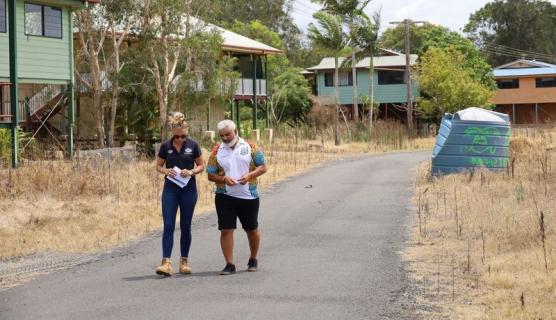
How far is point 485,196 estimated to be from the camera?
53.3 ft

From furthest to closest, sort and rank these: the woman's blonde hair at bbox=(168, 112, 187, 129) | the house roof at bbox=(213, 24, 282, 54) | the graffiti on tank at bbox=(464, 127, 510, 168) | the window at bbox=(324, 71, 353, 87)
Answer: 1. the window at bbox=(324, 71, 353, 87)
2. the house roof at bbox=(213, 24, 282, 54)
3. the graffiti on tank at bbox=(464, 127, 510, 168)
4. the woman's blonde hair at bbox=(168, 112, 187, 129)

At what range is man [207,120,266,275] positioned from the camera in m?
9.24

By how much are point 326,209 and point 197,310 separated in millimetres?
8888

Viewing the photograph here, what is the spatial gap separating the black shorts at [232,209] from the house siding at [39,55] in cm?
1795

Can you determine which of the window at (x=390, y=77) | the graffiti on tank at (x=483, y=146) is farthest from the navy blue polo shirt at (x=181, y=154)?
the window at (x=390, y=77)

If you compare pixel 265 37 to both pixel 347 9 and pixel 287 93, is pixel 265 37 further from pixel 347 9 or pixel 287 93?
pixel 347 9

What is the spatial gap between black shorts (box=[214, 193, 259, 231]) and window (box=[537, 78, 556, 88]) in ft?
207

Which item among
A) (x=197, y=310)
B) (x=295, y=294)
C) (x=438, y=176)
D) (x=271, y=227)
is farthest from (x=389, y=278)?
(x=438, y=176)

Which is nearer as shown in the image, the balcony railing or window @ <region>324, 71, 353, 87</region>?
the balcony railing

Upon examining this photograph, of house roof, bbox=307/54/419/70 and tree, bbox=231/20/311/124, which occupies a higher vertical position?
house roof, bbox=307/54/419/70

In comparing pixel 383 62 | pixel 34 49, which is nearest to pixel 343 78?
pixel 383 62

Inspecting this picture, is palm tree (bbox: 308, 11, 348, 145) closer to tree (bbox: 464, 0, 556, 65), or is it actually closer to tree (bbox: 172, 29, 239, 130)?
tree (bbox: 172, 29, 239, 130)

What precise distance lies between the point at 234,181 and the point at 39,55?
19.2 m

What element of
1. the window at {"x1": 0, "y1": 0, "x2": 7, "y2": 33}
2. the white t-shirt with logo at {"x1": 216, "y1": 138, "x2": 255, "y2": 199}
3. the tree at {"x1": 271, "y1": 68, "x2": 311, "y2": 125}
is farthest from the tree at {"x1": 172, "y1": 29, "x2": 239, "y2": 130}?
the tree at {"x1": 271, "y1": 68, "x2": 311, "y2": 125}
